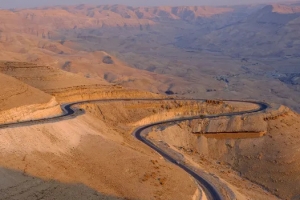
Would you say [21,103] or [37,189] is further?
[21,103]

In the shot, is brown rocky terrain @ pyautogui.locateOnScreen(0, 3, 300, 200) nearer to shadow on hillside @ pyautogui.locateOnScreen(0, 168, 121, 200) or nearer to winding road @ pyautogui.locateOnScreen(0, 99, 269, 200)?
shadow on hillside @ pyautogui.locateOnScreen(0, 168, 121, 200)

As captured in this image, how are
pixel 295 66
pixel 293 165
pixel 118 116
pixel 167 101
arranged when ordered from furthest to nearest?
pixel 295 66
pixel 167 101
pixel 118 116
pixel 293 165

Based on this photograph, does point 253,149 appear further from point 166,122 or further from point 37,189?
point 37,189

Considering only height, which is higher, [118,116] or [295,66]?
[118,116]

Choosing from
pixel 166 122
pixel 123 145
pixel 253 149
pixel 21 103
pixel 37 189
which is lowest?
pixel 253 149

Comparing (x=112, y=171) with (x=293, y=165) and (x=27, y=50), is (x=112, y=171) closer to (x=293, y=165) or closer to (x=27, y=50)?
(x=293, y=165)

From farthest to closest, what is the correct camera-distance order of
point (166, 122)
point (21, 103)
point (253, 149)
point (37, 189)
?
point (166, 122), point (253, 149), point (21, 103), point (37, 189)

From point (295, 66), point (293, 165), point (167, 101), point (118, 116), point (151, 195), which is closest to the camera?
point (151, 195)

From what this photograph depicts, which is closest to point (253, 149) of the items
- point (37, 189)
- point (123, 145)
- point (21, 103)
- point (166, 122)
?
point (166, 122)

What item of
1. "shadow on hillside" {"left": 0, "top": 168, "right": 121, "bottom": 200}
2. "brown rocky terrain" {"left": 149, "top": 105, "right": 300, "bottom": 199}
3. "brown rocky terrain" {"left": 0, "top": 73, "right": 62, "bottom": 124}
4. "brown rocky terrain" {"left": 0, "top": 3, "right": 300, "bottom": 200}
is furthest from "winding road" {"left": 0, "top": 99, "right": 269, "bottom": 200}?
"shadow on hillside" {"left": 0, "top": 168, "right": 121, "bottom": 200}

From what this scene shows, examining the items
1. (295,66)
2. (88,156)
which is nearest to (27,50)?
(295,66)
